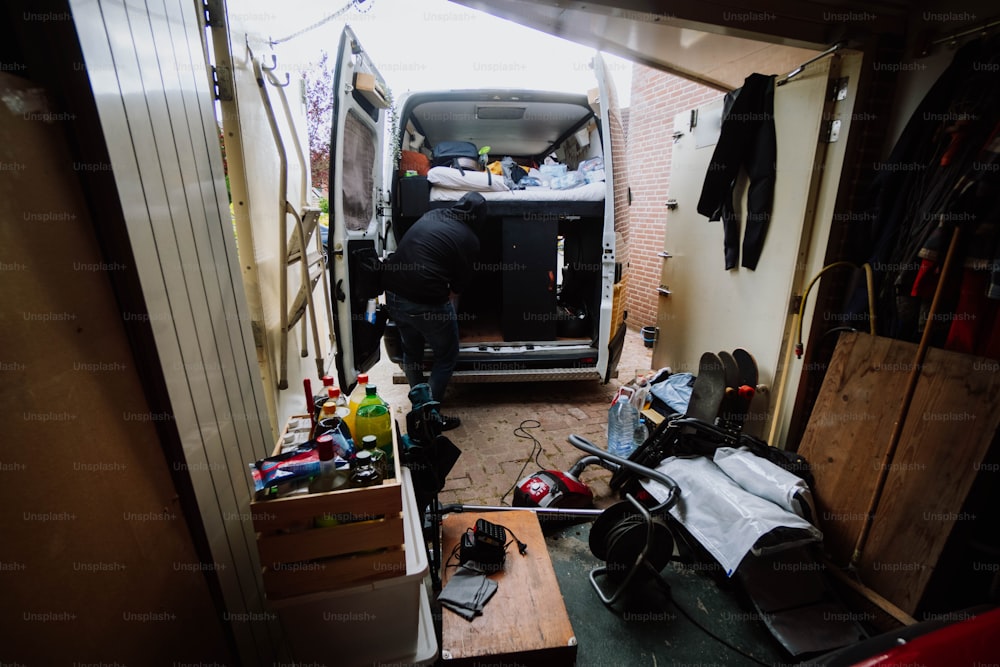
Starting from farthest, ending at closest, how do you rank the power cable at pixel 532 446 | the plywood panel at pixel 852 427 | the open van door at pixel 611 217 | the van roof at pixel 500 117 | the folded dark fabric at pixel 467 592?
the van roof at pixel 500 117
the open van door at pixel 611 217
the power cable at pixel 532 446
the plywood panel at pixel 852 427
the folded dark fabric at pixel 467 592

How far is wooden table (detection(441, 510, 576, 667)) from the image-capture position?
1.43 m

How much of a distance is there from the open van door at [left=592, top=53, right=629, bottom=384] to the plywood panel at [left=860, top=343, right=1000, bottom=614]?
193 cm

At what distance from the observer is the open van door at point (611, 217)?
3240 millimetres

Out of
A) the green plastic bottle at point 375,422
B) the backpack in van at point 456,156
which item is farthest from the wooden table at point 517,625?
the backpack in van at point 456,156

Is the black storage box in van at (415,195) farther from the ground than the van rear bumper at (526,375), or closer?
farther from the ground

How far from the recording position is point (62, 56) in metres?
0.82

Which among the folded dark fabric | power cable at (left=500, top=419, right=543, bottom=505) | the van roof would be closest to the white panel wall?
the folded dark fabric

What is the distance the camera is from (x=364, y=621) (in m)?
1.27

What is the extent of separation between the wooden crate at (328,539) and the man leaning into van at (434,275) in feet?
5.69

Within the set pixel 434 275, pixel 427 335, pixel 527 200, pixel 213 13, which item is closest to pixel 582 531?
pixel 427 335

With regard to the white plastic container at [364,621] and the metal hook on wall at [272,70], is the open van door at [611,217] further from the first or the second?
the white plastic container at [364,621]

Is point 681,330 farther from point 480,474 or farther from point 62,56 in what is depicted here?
point 62,56

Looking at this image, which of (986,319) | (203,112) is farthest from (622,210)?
(203,112)

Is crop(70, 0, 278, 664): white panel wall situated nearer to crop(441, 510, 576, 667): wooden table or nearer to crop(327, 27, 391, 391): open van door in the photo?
crop(441, 510, 576, 667): wooden table
